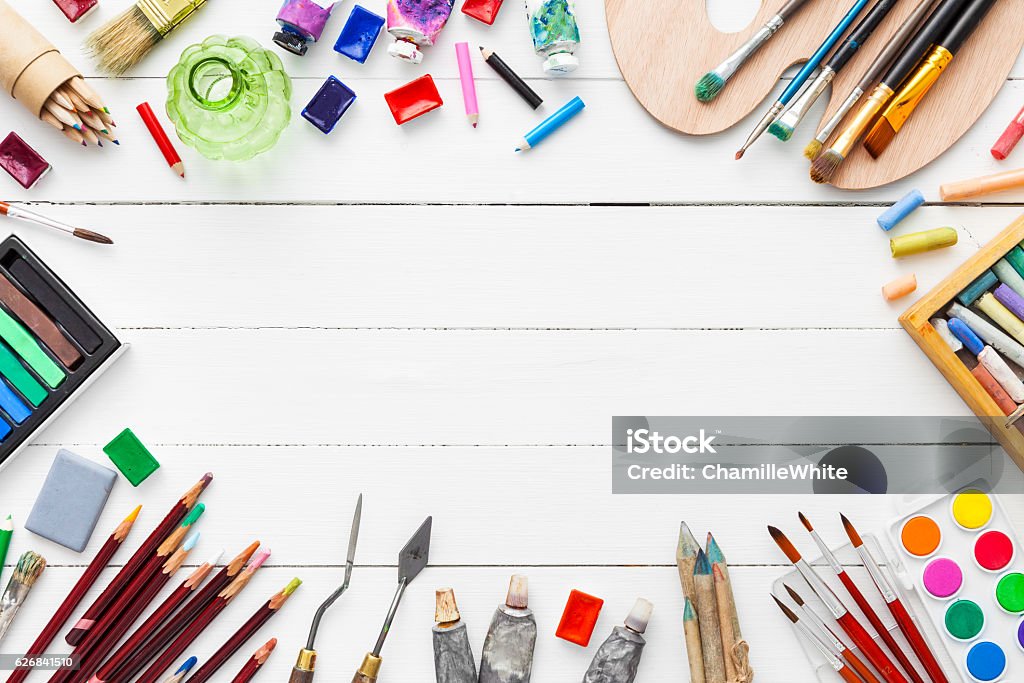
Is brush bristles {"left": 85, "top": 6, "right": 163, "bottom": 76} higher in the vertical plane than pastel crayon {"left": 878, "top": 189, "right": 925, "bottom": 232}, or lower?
higher

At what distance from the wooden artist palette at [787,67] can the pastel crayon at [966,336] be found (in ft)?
0.57

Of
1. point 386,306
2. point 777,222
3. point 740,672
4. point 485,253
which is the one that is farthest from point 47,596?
point 777,222

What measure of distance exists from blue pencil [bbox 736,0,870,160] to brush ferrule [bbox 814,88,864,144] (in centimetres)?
5

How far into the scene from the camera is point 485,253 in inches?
36.8

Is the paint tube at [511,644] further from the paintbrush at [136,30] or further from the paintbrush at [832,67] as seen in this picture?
the paintbrush at [136,30]

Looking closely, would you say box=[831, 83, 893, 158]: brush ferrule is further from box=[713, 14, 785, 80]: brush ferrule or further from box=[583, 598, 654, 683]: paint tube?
box=[583, 598, 654, 683]: paint tube

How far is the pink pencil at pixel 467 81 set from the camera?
3.02ft

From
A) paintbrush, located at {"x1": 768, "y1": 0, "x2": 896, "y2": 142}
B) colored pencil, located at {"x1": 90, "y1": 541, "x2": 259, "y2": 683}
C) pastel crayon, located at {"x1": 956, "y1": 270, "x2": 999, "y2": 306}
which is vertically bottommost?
pastel crayon, located at {"x1": 956, "y1": 270, "x2": 999, "y2": 306}

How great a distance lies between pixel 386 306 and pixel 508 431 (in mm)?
199


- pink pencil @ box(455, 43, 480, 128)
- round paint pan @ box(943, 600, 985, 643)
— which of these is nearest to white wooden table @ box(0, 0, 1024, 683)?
pink pencil @ box(455, 43, 480, 128)

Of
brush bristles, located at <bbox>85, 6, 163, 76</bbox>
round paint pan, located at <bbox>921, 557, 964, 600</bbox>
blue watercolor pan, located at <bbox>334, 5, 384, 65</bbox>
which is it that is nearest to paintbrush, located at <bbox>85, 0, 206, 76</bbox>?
brush bristles, located at <bbox>85, 6, 163, 76</bbox>

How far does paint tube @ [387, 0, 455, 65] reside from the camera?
2.97 feet

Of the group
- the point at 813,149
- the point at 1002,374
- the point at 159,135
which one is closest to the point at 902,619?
the point at 1002,374

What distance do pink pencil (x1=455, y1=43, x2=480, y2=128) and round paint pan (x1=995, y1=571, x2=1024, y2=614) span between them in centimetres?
77
